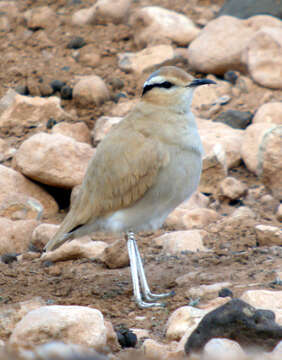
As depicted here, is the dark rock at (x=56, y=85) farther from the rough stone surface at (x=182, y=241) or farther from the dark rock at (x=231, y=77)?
the rough stone surface at (x=182, y=241)

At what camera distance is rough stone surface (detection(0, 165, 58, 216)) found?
6801 millimetres

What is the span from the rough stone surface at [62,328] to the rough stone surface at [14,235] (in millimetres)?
2679

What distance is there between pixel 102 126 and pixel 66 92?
1440mm

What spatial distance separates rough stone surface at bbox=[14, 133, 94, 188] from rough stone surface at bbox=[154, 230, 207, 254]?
1488 millimetres

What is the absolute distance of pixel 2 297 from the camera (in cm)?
455

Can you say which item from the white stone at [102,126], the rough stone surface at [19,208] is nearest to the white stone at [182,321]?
the rough stone surface at [19,208]

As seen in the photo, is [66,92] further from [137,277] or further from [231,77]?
[137,277]

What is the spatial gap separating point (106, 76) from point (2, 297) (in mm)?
5909

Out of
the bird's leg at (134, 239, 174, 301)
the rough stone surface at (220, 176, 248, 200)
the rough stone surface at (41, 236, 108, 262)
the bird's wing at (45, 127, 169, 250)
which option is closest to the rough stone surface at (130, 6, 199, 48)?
the rough stone surface at (220, 176, 248, 200)

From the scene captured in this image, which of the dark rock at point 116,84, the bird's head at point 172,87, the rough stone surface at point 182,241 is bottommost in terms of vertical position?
the dark rock at point 116,84

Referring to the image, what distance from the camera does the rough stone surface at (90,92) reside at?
29.2ft

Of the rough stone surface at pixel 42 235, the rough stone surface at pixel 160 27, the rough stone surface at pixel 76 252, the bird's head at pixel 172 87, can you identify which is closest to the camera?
the bird's head at pixel 172 87

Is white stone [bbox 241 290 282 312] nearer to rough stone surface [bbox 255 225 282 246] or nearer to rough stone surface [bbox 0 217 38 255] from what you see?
rough stone surface [bbox 255 225 282 246]

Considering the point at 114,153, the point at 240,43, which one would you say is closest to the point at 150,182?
the point at 114,153
